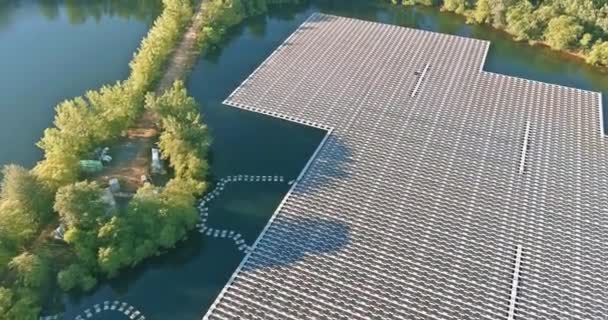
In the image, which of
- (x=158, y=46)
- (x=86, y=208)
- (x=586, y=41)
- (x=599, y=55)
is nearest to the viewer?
(x=86, y=208)

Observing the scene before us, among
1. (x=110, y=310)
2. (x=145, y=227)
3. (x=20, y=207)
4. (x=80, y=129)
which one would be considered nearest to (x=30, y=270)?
(x=20, y=207)

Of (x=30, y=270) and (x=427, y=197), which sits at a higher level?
(x=30, y=270)

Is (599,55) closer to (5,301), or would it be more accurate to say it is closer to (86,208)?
(86,208)

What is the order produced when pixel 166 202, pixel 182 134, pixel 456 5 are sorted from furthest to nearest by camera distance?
pixel 456 5 < pixel 182 134 < pixel 166 202

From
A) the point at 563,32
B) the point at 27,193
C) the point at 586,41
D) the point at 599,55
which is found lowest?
the point at 599,55

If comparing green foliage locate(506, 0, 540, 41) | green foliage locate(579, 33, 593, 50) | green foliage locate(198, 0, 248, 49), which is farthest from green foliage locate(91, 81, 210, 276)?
green foliage locate(579, 33, 593, 50)
